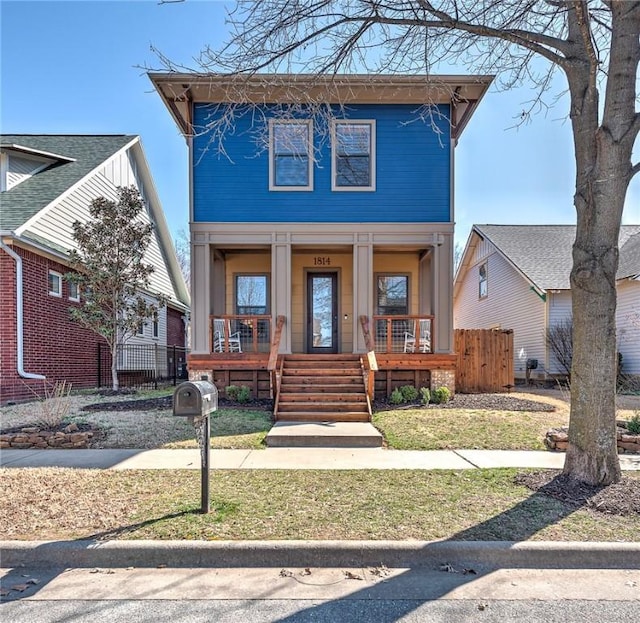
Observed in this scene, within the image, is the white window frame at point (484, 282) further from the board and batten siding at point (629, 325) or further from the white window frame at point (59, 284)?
the white window frame at point (59, 284)

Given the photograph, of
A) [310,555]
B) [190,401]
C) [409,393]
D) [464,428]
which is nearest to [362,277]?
[409,393]

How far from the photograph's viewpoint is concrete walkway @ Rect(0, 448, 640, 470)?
508 cm

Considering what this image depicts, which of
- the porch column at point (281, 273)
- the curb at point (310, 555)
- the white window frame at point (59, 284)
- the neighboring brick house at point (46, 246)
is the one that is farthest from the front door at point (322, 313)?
the curb at point (310, 555)

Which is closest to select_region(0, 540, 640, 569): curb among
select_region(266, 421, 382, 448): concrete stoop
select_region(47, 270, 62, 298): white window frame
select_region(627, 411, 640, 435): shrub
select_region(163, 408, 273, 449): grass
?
select_region(163, 408, 273, 449): grass

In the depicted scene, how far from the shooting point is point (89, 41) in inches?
277

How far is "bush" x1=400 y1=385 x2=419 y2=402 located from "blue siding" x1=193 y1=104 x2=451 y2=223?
380 centimetres

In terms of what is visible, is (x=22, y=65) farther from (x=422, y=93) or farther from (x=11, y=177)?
(x=422, y=93)

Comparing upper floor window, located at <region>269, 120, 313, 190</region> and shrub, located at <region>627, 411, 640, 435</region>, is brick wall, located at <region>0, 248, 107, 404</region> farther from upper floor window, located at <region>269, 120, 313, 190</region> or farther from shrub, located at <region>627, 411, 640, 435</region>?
shrub, located at <region>627, 411, 640, 435</region>

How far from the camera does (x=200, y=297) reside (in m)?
9.82

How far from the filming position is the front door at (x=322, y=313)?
11.6 meters

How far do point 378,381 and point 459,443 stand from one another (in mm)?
3558

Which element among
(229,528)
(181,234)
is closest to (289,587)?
(229,528)

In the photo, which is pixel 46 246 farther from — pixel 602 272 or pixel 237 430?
pixel 602 272

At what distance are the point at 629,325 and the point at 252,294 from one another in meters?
11.9
